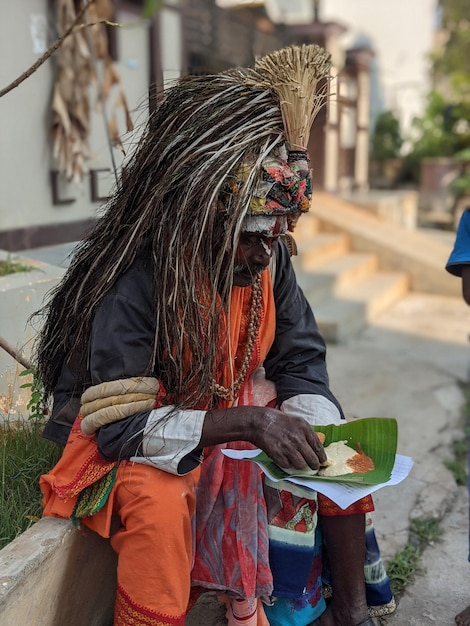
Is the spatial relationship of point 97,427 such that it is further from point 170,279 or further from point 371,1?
point 371,1

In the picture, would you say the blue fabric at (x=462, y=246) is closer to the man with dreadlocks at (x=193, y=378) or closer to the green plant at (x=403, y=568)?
the man with dreadlocks at (x=193, y=378)

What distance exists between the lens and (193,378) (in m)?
1.84

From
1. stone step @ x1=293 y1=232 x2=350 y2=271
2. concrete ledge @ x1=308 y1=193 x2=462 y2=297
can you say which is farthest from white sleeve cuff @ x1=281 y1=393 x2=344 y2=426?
concrete ledge @ x1=308 y1=193 x2=462 y2=297

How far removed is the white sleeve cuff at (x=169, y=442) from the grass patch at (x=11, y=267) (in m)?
1.32

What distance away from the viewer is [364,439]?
1884mm

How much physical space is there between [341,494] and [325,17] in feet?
34.1

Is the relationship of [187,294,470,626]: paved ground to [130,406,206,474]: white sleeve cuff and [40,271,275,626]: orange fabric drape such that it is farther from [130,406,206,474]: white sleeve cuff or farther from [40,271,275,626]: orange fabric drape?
[130,406,206,474]: white sleeve cuff

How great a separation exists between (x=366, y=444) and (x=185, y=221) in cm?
79

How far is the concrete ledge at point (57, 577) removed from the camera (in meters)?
1.61

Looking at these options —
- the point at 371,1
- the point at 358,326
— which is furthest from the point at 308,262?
the point at 371,1

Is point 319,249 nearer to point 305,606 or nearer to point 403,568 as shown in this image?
point 403,568

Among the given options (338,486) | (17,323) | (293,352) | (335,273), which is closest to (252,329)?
(293,352)

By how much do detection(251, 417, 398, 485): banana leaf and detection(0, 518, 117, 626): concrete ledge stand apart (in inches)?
21.3

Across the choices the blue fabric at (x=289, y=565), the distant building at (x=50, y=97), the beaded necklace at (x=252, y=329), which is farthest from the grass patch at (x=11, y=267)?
the blue fabric at (x=289, y=565)
